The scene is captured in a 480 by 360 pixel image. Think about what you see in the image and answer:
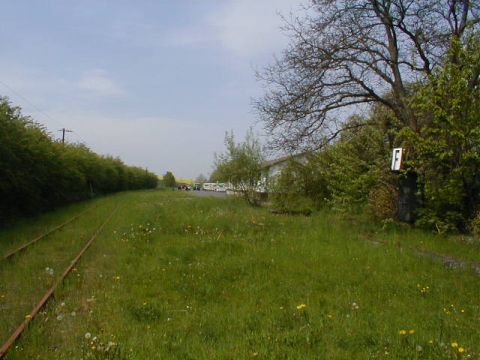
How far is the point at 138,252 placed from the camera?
11516 millimetres

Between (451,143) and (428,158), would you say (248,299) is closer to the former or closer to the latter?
(451,143)

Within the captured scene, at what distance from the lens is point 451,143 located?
1312 cm

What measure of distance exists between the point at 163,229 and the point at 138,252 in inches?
143

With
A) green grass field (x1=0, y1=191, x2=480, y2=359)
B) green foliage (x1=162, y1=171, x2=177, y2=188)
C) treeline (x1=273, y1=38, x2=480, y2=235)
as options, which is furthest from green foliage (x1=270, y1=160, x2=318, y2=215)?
green foliage (x1=162, y1=171, x2=177, y2=188)

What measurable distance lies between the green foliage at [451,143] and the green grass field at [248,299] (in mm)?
1496

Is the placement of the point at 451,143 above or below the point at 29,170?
above

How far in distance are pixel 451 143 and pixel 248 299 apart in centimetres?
860

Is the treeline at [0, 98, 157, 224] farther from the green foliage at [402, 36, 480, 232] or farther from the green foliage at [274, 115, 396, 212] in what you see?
the green foliage at [402, 36, 480, 232]

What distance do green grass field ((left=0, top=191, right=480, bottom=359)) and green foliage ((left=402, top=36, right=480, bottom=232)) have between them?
4.91 ft

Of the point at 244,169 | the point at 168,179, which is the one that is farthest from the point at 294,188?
the point at 168,179

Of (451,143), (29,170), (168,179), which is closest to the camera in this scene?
(451,143)

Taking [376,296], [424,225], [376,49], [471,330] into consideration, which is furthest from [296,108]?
[471,330]

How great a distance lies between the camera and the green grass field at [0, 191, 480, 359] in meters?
5.21

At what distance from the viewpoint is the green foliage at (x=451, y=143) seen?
12.6 metres
